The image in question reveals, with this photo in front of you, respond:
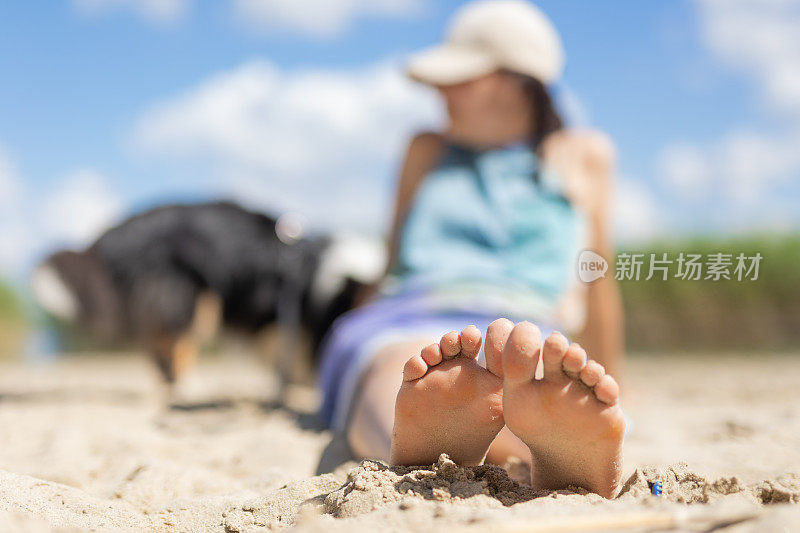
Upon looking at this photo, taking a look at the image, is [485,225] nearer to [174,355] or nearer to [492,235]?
[492,235]

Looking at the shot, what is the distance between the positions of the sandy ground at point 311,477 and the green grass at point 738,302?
3.74 m

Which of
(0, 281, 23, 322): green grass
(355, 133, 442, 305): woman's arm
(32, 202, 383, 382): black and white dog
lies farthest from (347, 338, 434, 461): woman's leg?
(0, 281, 23, 322): green grass

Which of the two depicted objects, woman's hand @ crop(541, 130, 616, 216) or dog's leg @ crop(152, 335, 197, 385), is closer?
woman's hand @ crop(541, 130, 616, 216)

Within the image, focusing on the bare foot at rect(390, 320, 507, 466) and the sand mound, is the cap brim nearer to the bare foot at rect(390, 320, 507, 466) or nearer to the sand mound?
the bare foot at rect(390, 320, 507, 466)

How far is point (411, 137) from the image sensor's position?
91.0 inches

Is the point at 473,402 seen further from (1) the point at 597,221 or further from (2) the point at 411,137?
(2) the point at 411,137

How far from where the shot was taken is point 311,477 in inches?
45.2

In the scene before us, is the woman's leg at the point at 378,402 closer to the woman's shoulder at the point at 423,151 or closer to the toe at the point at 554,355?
the toe at the point at 554,355

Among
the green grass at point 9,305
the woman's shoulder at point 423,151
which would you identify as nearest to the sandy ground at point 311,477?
the woman's shoulder at point 423,151

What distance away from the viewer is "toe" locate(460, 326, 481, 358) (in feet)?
3.19

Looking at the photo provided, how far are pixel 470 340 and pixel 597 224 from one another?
4.33 ft

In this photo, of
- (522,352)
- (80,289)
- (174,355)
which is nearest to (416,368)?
(522,352)

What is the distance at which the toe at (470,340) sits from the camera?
3.19 ft

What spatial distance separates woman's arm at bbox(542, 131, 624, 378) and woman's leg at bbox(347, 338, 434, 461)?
80cm
